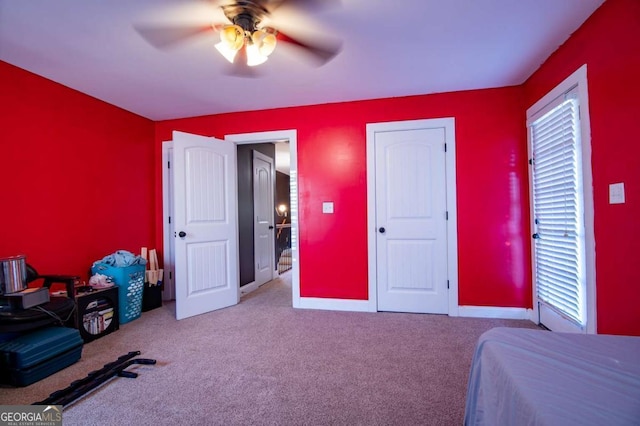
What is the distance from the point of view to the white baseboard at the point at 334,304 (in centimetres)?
350

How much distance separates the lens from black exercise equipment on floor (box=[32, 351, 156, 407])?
1.79 metres

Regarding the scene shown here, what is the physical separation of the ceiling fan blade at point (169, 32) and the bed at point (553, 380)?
253 centimetres

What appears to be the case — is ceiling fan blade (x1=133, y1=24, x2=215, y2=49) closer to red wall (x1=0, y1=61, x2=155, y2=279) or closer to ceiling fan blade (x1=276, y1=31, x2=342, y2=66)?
ceiling fan blade (x1=276, y1=31, x2=342, y2=66)

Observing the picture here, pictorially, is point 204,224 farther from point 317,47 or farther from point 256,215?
point 317,47

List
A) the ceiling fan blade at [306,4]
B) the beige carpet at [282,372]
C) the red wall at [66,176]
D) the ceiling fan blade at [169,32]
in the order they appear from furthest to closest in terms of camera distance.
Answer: the red wall at [66,176], the ceiling fan blade at [169,32], the ceiling fan blade at [306,4], the beige carpet at [282,372]

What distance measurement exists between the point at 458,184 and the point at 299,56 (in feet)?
6.91

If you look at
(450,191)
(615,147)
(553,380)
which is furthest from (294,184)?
(553,380)

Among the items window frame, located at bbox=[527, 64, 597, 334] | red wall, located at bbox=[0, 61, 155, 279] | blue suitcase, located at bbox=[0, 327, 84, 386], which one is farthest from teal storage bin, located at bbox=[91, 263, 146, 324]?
window frame, located at bbox=[527, 64, 597, 334]

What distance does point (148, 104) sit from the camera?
11.5ft

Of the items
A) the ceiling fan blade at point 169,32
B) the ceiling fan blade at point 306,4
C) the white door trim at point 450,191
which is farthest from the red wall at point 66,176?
the white door trim at point 450,191

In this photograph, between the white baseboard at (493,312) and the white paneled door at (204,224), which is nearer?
the white baseboard at (493,312)

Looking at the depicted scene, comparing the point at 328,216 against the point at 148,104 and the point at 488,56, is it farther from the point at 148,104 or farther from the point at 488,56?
the point at 148,104

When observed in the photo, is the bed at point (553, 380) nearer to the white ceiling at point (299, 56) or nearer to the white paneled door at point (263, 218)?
the white ceiling at point (299, 56)

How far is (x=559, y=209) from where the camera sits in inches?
98.8
